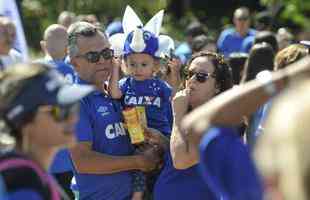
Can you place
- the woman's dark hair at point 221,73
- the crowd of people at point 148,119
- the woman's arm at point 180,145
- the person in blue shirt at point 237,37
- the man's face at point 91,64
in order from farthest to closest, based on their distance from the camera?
the person in blue shirt at point 237,37 < the man's face at point 91,64 < the woman's dark hair at point 221,73 < the woman's arm at point 180,145 < the crowd of people at point 148,119

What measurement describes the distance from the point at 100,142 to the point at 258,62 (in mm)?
2410

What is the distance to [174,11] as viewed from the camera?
27.0 metres

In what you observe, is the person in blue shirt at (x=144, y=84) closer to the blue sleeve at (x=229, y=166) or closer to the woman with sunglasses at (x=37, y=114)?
the woman with sunglasses at (x=37, y=114)

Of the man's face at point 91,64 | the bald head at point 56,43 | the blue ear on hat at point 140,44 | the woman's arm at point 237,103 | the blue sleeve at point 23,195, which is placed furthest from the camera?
the bald head at point 56,43

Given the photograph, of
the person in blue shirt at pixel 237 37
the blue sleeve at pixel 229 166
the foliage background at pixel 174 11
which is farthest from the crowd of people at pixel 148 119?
the foliage background at pixel 174 11

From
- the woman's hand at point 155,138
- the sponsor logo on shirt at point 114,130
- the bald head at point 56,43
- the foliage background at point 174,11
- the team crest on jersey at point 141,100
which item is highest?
the bald head at point 56,43

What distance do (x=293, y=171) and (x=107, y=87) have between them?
3.33 meters

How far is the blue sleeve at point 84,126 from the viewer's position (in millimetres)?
5039

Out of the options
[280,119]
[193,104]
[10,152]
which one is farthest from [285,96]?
[193,104]

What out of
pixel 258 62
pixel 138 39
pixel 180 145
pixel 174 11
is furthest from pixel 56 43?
pixel 174 11

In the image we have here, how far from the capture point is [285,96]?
2.27 meters

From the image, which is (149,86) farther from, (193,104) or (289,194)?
(289,194)

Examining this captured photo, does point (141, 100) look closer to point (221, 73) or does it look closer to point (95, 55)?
point (95, 55)

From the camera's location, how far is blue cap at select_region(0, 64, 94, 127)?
3148 mm
